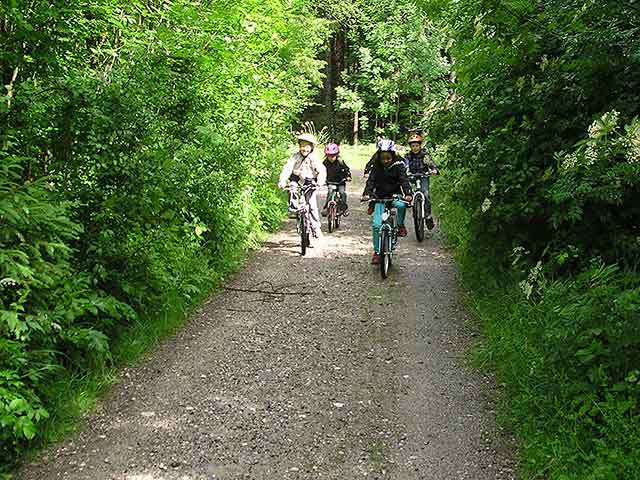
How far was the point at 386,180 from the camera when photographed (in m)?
10.3

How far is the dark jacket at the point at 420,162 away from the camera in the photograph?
12914 millimetres

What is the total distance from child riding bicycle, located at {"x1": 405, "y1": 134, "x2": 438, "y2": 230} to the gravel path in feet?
13.5

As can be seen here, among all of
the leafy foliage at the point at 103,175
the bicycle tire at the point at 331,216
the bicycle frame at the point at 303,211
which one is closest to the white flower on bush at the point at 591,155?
the leafy foliage at the point at 103,175

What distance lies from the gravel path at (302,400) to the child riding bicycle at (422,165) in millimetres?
4128

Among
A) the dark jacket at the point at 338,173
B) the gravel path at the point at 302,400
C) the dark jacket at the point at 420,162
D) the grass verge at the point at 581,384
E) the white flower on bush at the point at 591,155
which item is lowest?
the gravel path at the point at 302,400

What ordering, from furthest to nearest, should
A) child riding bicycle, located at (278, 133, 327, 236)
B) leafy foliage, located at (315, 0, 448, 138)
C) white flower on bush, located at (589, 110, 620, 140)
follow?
leafy foliage, located at (315, 0, 448, 138), child riding bicycle, located at (278, 133, 327, 236), white flower on bush, located at (589, 110, 620, 140)

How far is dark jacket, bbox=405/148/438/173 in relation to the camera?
42.4 ft

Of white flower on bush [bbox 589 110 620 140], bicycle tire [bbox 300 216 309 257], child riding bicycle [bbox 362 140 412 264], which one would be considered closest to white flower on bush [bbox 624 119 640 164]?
white flower on bush [bbox 589 110 620 140]

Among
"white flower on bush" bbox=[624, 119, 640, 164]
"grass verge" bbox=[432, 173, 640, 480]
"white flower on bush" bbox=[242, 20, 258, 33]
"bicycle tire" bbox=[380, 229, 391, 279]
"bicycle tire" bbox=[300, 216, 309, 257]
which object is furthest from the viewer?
"bicycle tire" bbox=[300, 216, 309, 257]

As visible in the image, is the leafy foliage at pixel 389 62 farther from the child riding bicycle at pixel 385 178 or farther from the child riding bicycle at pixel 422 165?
the child riding bicycle at pixel 385 178

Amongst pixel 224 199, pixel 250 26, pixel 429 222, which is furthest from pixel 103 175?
pixel 429 222

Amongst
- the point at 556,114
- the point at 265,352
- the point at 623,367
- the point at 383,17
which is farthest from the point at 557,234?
the point at 383,17

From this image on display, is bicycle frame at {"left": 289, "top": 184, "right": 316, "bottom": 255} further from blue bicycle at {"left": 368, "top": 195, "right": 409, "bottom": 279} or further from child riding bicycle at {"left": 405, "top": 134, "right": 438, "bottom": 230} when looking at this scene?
child riding bicycle at {"left": 405, "top": 134, "right": 438, "bottom": 230}

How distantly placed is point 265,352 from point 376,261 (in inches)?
160
